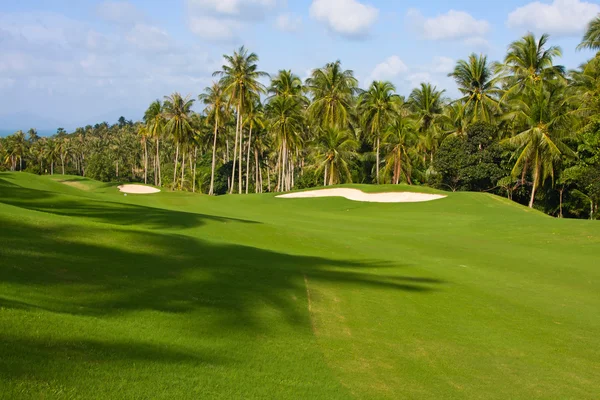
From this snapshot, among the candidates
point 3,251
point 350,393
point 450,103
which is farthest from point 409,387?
point 450,103

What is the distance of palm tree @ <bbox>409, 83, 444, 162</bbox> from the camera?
6806 cm

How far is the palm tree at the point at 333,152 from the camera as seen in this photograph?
63719 millimetres

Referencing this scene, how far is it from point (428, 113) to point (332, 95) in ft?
42.5

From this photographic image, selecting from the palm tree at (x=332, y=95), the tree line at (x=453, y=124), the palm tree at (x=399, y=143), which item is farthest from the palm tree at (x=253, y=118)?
the palm tree at (x=399, y=143)

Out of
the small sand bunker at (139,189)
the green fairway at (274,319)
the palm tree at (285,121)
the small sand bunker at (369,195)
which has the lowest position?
the green fairway at (274,319)

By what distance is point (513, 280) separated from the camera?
17.2 meters

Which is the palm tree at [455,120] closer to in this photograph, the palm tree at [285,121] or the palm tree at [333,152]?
the palm tree at [333,152]

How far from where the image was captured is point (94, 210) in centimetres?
2172

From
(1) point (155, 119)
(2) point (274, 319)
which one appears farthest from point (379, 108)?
(2) point (274, 319)

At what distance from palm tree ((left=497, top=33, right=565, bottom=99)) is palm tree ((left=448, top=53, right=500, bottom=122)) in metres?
2.35

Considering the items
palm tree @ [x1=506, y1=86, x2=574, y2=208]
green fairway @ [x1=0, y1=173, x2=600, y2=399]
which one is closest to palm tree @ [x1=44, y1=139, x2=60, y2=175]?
palm tree @ [x1=506, y1=86, x2=574, y2=208]

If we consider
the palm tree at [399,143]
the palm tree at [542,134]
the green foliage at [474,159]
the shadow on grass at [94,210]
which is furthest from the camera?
the palm tree at [399,143]

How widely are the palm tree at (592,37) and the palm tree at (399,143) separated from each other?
70.3ft

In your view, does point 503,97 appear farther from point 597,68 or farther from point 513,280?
point 513,280
